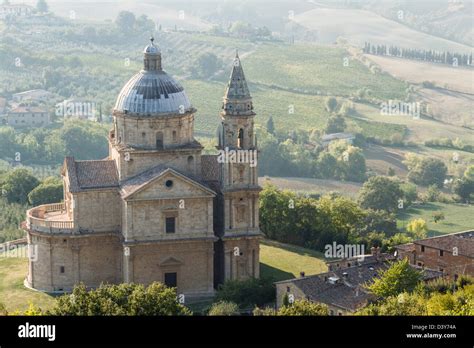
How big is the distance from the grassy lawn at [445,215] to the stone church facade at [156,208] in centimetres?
3489

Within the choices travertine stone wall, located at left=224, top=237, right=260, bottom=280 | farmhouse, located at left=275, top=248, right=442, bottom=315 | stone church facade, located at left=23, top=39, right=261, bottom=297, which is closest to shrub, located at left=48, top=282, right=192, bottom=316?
farmhouse, located at left=275, top=248, right=442, bottom=315

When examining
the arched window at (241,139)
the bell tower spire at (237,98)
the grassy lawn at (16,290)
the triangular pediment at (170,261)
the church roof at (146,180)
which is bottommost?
the grassy lawn at (16,290)

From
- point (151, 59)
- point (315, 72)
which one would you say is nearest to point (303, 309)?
point (151, 59)

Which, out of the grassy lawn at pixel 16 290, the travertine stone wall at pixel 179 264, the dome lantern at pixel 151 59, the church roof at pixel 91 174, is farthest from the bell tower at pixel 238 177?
the grassy lawn at pixel 16 290

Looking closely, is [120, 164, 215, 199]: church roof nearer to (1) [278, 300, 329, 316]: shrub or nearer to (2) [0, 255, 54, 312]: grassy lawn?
(2) [0, 255, 54, 312]: grassy lawn

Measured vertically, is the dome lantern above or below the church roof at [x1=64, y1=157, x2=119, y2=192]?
above

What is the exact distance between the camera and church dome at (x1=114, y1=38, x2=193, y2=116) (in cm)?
5425

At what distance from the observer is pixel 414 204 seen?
4006 inches

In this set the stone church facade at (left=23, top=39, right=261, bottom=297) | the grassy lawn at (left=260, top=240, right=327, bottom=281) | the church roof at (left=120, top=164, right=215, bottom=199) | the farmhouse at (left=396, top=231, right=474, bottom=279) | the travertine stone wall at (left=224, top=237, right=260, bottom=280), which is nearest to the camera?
the church roof at (left=120, top=164, right=215, bottom=199)

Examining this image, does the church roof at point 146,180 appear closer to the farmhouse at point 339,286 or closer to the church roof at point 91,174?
the church roof at point 91,174

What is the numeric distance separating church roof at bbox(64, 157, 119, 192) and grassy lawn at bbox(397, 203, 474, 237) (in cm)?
3811

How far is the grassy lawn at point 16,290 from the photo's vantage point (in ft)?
175

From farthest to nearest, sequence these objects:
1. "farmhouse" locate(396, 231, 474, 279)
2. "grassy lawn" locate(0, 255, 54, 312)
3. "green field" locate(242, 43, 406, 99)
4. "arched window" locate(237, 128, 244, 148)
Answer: "green field" locate(242, 43, 406, 99) < "farmhouse" locate(396, 231, 474, 279) < "arched window" locate(237, 128, 244, 148) < "grassy lawn" locate(0, 255, 54, 312)
